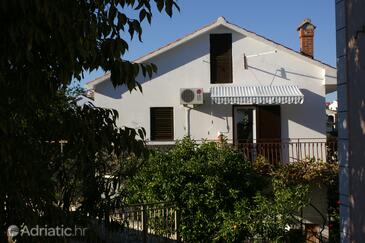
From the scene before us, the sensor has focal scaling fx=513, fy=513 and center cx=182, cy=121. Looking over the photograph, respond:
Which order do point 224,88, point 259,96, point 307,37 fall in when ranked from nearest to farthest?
1. point 259,96
2. point 224,88
3. point 307,37

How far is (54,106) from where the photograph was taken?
3.76m

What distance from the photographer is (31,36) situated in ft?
9.45

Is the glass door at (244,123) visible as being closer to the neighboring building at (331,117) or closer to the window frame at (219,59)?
the window frame at (219,59)

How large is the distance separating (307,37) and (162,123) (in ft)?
24.6

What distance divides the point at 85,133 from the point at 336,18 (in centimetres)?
447

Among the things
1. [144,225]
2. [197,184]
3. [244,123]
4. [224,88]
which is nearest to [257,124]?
[244,123]

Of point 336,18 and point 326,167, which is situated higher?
point 336,18

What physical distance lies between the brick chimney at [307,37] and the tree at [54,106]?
761 inches

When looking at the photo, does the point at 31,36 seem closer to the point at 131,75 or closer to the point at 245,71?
the point at 131,75

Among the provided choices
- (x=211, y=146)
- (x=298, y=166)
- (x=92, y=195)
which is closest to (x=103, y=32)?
(x=92, y=195)

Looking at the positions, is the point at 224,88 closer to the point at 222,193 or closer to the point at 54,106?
the point at 222,193

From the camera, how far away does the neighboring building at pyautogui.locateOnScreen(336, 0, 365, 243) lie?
6.15m

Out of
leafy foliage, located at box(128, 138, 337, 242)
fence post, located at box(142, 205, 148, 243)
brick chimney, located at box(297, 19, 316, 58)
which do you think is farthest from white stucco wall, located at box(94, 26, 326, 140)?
fence post, located at box(142, 205, 148, 243)

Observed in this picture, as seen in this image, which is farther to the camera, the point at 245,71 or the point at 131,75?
the point at 245,71
